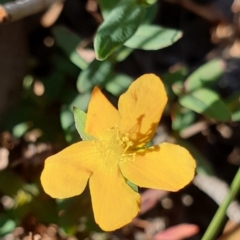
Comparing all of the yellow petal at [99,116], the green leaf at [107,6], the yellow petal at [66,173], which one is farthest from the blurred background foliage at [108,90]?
the yellow petal at [66,173]

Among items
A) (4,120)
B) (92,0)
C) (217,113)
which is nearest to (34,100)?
(4,120)

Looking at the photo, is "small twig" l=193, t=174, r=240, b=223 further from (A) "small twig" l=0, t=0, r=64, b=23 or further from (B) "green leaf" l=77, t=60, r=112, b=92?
(A) "small twig" l=0, t=0, r=64, b=23

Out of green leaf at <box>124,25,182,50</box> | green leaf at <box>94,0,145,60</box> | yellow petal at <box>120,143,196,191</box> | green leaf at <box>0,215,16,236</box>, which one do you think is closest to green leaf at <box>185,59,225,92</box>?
green leaf at <box>124,25,182,50</box>

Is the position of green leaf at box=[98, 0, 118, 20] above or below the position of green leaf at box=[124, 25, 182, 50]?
above

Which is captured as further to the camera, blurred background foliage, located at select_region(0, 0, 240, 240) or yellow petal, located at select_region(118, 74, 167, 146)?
blurred background foliage, located at select_region(0, 0, 240, 240)

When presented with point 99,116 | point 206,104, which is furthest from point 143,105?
point 206,104

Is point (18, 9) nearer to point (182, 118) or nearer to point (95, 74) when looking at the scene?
point (95, 74)

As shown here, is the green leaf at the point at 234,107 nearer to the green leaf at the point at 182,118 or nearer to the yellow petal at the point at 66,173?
the green leaf at the point at 182,118
